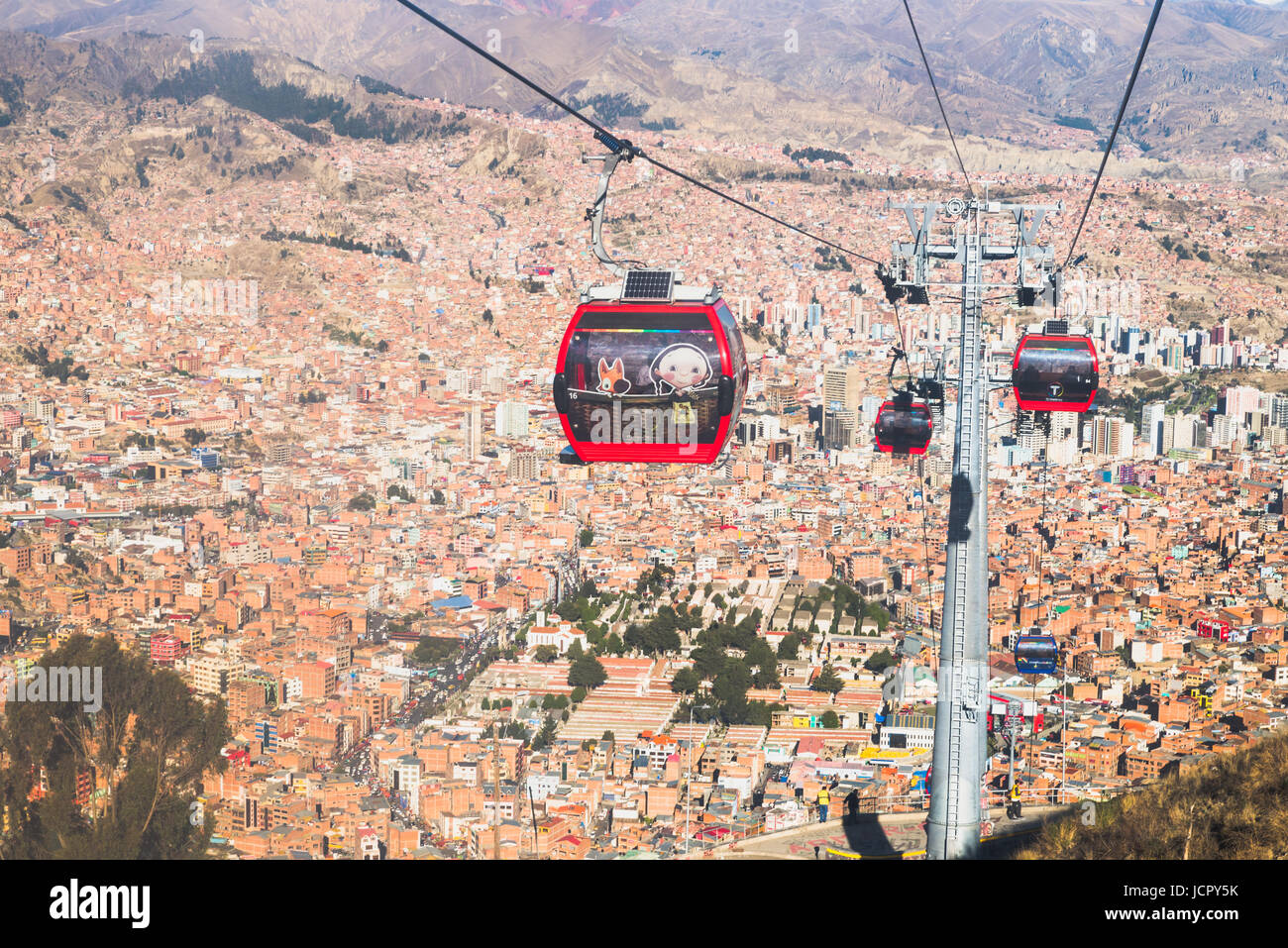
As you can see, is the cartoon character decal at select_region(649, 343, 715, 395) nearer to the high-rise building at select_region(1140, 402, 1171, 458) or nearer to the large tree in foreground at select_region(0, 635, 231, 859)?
the large tree in foreground at select_region(0, 635, 231, 859)

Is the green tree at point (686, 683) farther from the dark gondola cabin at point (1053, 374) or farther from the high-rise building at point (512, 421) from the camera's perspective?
the high-rise building at point (512, 421)

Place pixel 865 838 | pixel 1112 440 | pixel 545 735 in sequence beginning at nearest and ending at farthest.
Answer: pixel 865 838 < pixel 545 735 < pixel 1112 440

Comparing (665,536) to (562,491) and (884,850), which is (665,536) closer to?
(562,491)

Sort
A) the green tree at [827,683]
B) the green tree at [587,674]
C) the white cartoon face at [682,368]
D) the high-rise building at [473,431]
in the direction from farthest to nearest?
1. the high-rise building at [473,431]
2. the green tree at [587,674]
3. the green tree at [827,683]
4. the white cartoon face at [682,368]

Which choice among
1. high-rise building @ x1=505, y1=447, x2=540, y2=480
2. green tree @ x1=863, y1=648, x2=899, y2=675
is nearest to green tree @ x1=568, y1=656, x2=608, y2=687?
green tree @ x1=863, y1=648, x2=899, y2=675

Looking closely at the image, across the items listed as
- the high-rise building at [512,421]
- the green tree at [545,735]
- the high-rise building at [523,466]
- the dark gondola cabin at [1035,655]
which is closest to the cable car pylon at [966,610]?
the dark gondola cabin at [1035,655]

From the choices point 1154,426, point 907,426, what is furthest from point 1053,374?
point 1154,426

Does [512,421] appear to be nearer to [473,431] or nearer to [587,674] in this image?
[473,431]
